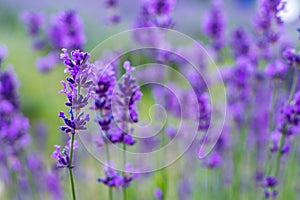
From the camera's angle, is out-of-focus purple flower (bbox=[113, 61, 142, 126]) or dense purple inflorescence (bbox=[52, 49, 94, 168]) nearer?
dense purple inflorescence (bbox=[52, 49, 94, 168])

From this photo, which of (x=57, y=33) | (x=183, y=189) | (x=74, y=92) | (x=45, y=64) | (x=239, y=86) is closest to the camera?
(x=74, y=92)

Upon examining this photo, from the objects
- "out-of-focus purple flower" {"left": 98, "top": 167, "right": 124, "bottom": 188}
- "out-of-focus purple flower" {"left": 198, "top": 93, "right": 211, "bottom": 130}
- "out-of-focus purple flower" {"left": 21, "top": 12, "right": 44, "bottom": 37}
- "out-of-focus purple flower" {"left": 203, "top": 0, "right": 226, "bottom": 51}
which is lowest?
"out-of-focus purple flower" {"left": 98, "top": 167, "right": 124, "bottom": 188}

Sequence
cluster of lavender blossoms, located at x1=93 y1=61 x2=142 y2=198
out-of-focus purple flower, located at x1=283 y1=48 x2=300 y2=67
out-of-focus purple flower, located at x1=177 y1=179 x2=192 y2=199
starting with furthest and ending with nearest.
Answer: out-of-focus purple flower, located at x1=177 y1=179 x2=192 y2=199
out-of-focus purple flower, located at x1=283 y1=48 x2=300 y2=67
cluster of lavender blossoms, located at x1=93 y1=61 x2=142 y2=198

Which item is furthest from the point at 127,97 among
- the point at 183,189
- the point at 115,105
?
the point at 183,189

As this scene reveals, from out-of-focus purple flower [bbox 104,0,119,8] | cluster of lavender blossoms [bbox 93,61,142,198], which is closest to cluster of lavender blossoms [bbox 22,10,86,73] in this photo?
out-of-focus purple flower [bbox 104,0,119,8]

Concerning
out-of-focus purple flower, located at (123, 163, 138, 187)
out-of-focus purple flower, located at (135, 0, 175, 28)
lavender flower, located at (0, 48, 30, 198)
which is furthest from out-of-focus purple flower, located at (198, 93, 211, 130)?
lavender flower, located at (0, 48, 30, 198)

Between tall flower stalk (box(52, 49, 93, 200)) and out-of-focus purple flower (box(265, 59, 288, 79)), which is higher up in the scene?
out-of-focus purple flower (box(265, 59, 288, 79))

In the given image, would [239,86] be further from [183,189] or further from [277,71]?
[183,189]

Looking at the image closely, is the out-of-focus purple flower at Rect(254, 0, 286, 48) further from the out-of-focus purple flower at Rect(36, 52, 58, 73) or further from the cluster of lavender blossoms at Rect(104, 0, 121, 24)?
the out-of-focus purple flower at Rect(36, 52, 58, 73)

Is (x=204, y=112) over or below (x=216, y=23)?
below

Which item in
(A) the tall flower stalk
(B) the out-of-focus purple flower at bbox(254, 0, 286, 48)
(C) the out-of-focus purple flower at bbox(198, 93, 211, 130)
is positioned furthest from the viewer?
(C) the out-of-focus purple flower at bbox(198, 93, 211, 130)
